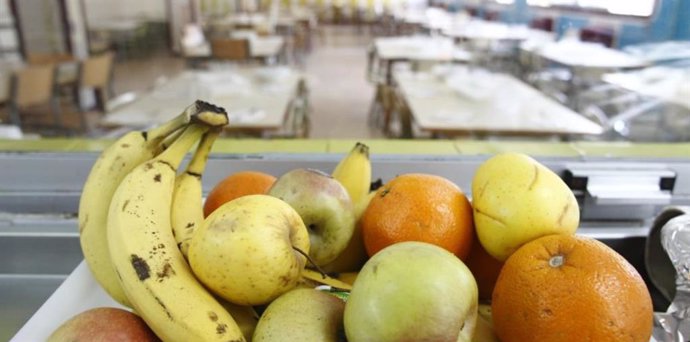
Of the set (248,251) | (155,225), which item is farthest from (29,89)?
Result: (248,251)

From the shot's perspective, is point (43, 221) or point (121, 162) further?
point (43, 221)

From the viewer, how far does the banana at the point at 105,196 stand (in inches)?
22.8

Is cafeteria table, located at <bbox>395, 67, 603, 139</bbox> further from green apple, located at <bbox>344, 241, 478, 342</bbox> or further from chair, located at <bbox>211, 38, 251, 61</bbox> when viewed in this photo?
green apple, located at <bbox>344, 241, 478, 342</bbox>

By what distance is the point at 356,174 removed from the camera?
73 centimetres

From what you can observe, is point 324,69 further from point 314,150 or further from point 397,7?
point 314,150

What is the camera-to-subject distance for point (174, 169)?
583mm

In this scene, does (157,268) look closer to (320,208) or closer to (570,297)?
(320,208)

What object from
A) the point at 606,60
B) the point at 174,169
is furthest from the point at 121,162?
the point at 606,60

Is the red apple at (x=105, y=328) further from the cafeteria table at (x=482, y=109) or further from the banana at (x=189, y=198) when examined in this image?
the cafeteria table at (x=482, y=109)

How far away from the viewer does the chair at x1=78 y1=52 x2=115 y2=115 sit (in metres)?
3.64

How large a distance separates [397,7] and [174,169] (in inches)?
499

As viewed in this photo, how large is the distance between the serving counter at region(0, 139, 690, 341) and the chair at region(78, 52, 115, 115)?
291 cm

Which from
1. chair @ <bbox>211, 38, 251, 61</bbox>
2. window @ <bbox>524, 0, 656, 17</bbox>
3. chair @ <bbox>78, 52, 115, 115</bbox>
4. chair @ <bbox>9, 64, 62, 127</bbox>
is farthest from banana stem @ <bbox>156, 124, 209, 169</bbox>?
window @ <bbox>524, 0, 656, 17</bbox>

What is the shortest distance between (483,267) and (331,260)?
0.19m
